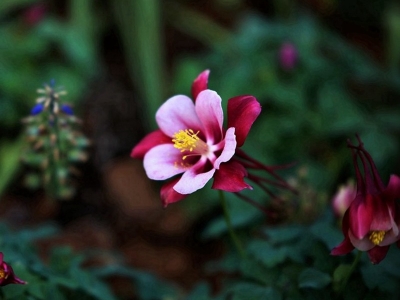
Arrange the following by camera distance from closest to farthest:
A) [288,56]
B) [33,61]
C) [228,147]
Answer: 1. [228,147]
2. [288,56]
3. [33,61]

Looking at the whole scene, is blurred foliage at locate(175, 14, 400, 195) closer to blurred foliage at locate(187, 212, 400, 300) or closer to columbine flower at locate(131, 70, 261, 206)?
blurred foliage at locate(187, 212, 400, 300)

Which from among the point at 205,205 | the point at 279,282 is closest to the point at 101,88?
the point at 205,205

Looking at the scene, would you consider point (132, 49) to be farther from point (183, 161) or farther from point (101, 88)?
point (183, 161)

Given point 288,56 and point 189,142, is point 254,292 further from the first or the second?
point 288,56

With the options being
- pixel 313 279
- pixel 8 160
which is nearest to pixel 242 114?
pixel 313 279

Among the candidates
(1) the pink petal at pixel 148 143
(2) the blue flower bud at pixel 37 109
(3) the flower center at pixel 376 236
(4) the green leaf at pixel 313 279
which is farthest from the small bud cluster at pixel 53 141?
(3) the flower center at pixel 376 236

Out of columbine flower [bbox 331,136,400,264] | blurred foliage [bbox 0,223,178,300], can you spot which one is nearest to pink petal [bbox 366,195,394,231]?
columbine flower [bbox 331,136,400,264]

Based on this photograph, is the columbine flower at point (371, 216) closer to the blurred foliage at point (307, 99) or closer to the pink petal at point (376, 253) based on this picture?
the pink petal at point (376, 253)
